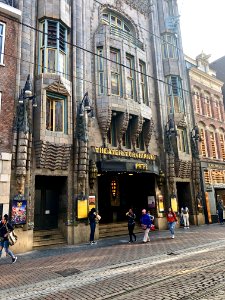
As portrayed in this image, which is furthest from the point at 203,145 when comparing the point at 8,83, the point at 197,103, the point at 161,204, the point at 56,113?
the point at 8,83

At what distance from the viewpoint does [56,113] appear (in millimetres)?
14797

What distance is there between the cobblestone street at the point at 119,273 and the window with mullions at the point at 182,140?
11.1m

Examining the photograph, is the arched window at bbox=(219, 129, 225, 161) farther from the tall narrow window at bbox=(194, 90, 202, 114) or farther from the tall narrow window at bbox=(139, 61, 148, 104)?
the tall narrow window at bbox=(139, 61, 148, 104)

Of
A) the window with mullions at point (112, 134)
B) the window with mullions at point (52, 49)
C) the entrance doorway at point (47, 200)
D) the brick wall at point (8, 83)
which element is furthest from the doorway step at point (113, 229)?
the window with mullions at point (52, 49)

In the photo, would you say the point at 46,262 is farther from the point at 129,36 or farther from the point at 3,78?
the point at 129,36

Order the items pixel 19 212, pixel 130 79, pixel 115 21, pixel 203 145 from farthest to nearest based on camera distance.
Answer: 1. pixel 203 145
2. pixel 115 21
3. pixel 130 79
4. pixel 19 212

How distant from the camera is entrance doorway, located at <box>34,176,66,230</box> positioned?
1456 cm

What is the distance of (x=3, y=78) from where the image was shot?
43.4ft

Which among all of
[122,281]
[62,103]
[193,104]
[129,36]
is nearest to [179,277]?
[122,281]

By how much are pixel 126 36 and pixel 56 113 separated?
32.5 ft

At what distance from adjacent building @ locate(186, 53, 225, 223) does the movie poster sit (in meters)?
15.9

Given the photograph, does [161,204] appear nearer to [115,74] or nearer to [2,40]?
[115,74]

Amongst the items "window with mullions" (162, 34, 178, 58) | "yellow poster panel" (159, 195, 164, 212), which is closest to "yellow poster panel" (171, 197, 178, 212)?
"yellow poster panel" (159, 195, 164, 212)

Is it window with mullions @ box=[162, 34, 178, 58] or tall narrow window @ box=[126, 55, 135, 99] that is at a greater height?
window with mullions @ box=[162, 34, 178, 58]
